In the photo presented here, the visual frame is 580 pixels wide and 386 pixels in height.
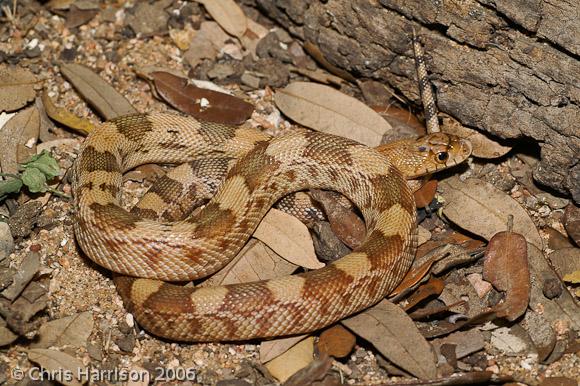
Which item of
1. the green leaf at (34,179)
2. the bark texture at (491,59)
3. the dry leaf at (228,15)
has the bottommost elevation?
the green leaf at (34,179)

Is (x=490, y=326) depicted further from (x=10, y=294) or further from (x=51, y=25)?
(x=51, y=25)

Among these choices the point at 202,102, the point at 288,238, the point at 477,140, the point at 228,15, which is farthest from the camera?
the point at 228,15

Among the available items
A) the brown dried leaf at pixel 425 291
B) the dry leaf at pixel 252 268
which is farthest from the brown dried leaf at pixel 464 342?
the dry leaf at pixel 252 268

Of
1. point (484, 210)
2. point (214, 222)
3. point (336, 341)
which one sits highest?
point (484, 210)

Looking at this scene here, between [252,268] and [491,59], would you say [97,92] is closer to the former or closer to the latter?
[252,268]

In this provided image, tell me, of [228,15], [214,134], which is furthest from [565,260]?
[228,15]

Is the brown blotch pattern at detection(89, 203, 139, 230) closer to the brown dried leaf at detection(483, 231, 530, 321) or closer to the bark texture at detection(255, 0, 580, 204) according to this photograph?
the bark texture at detection(255, 0, 580, 204)

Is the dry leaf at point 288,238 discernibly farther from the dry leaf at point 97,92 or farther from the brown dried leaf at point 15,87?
the brown dried leaf at point 15,87
